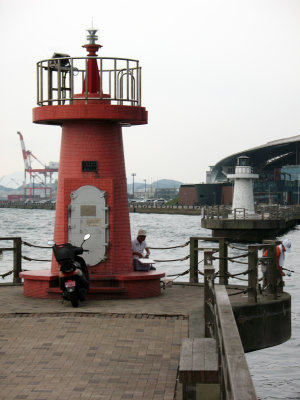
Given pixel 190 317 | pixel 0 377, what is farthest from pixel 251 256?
pixel 0 377

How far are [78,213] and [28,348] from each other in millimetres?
4440

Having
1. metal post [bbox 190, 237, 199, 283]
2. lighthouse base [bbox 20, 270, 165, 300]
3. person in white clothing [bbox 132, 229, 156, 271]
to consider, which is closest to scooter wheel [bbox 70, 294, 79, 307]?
lighthouse base [bbox 20, 270, 165, 300]

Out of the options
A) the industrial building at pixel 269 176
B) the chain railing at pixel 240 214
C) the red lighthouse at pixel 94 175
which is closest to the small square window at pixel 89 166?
the red lighthouse at pixel 94 175

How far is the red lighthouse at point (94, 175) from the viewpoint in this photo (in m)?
13.6

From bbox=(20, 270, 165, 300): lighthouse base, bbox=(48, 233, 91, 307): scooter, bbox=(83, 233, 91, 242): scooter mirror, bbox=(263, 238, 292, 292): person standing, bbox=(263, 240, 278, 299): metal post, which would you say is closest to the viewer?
bbox=(48, 233, 91, 307): scooter

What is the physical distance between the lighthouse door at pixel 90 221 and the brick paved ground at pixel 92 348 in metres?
1.06

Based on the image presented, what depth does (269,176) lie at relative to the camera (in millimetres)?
128250

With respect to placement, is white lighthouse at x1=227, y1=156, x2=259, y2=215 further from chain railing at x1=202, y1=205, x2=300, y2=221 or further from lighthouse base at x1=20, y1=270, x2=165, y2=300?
lighthouse base at x1=20, y1=270, x2=165, y2=300

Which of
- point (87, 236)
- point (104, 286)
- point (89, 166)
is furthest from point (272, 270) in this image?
point (89, 166)

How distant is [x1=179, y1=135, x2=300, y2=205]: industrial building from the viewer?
123750 millimetres

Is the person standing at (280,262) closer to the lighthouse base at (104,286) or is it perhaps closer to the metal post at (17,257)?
the lighthouse base at (104,286)

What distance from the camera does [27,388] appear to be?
7.74m

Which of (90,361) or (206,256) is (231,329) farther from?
(206,256)

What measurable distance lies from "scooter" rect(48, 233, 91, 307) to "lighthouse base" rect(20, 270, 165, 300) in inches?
35.7
